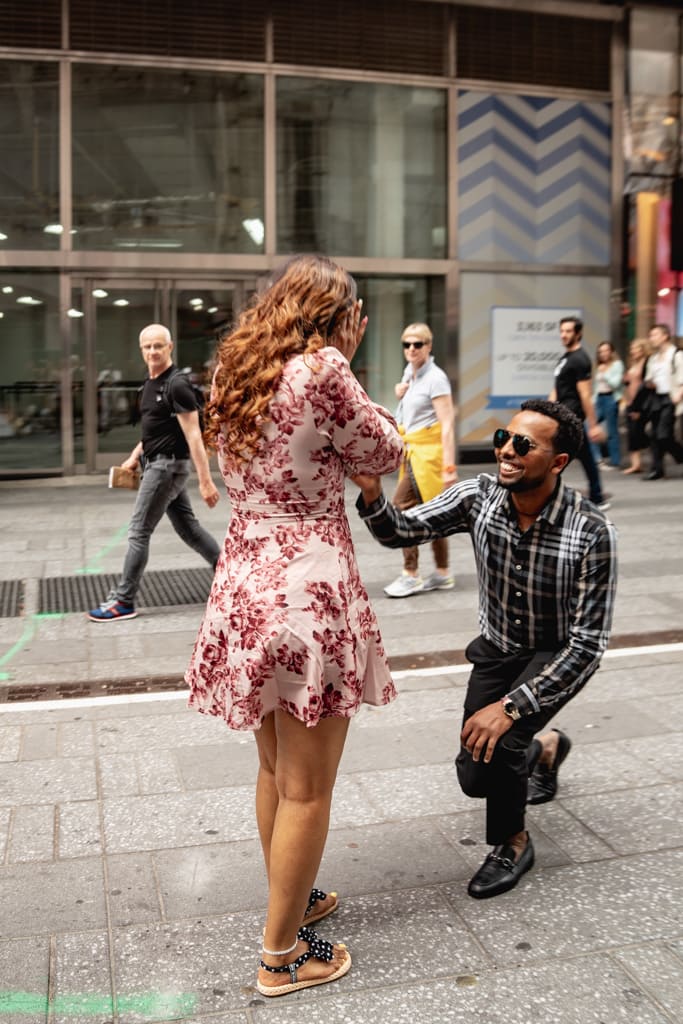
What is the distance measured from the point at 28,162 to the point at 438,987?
41.0ft

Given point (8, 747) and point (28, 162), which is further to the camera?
point (28, 162)

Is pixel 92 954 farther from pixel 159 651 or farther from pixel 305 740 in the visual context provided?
pixel 159 651

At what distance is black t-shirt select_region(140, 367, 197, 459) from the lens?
6480 millimetres

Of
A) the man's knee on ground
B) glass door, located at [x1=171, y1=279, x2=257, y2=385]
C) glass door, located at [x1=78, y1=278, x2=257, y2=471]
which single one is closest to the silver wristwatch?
the man's knee on ground

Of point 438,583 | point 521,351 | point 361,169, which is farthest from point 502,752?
point 361,169

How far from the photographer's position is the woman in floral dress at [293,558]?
2.59 metres

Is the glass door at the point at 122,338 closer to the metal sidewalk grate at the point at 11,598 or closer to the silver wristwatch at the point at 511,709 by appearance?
the metal sidewalk grate at the point at 11,598

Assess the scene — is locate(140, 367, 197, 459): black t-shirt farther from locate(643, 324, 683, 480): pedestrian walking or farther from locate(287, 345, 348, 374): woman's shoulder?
locate(643, 324, 683, 480): pedestrian walking

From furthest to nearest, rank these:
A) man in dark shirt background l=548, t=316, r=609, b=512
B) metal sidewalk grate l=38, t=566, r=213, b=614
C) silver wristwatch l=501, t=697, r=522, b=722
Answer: man in dark shirt background l=548, t=316, r=609, b=512, metal sidewalk grate l=38, t=566, r=213, b=614, silver wristwatch l=501, t=697, r=522, b=722

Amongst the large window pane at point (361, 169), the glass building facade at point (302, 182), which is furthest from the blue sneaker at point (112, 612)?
the large window pane at point (361, 169)

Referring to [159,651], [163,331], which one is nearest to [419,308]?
[163,331]

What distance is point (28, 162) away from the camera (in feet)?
43.8

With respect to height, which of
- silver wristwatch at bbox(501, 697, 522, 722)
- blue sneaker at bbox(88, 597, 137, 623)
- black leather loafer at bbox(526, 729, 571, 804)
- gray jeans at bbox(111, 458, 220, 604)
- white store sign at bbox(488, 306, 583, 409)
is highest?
white store sign at bbox(488, 306, 583, 409)

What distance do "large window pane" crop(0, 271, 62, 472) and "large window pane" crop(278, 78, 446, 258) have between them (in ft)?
9.96
